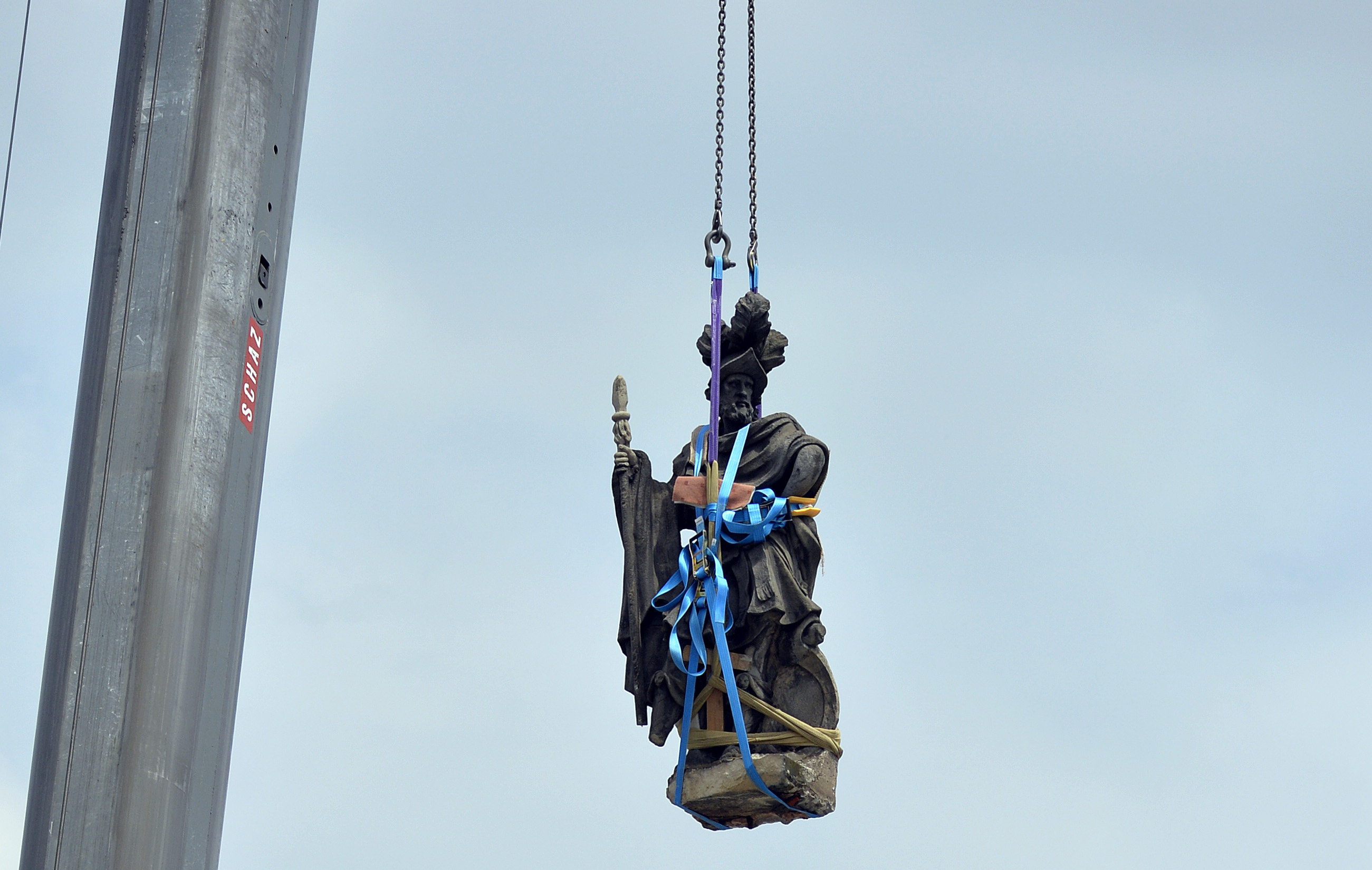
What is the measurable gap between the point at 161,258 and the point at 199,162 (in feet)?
1.29

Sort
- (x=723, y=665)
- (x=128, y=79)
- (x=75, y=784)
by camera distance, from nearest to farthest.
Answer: (x=75, y=784)
(x=128, y=79)
(x=723, y=665)

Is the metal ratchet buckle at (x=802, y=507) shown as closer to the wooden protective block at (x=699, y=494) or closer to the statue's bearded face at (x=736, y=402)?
the wooden protective block at (x=699, y=494)

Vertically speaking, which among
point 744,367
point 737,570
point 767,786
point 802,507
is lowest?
point 767,786

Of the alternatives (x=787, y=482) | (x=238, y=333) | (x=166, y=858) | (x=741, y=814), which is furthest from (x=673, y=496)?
(x=166, y=858)

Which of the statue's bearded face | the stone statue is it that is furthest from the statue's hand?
the statue's bearded face

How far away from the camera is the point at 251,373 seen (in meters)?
6.66

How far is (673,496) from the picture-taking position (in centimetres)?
1078

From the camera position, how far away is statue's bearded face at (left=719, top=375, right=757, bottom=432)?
1115 centimetres

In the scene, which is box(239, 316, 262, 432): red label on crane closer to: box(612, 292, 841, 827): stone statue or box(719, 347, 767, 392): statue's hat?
box(612, 292, 841, 827): stone statue

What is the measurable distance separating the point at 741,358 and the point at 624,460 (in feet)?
2.95

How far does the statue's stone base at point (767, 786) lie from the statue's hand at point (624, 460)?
Answer: 1.69 metres

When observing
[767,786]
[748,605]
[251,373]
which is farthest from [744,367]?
[251,373]

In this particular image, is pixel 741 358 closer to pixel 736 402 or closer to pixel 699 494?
pixel 736 402

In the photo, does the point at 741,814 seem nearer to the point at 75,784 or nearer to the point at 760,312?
the point at 760,312
